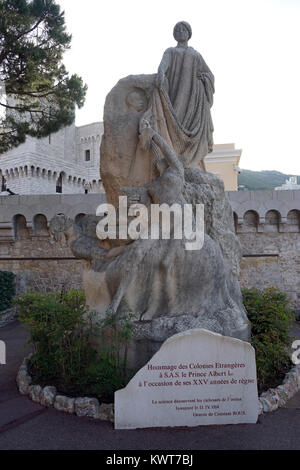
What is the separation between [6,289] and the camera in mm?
10562

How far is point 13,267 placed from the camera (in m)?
12.2

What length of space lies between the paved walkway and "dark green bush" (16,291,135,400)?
0.41 metres

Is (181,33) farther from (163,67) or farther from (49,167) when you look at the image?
(49,167)

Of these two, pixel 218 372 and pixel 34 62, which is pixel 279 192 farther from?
pixel 218 372

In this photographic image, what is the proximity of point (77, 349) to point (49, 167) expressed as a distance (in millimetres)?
29188

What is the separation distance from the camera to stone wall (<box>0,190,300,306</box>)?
1164cm

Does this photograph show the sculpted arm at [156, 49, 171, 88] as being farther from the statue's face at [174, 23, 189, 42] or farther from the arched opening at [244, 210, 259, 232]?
the arched opening at [244, 210, 259, 232]

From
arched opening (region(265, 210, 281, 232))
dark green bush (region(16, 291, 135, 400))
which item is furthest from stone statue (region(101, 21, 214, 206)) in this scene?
arched opening (region(265, 210, 281, 232))

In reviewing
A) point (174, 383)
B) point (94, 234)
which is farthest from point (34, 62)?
point (174, 383)

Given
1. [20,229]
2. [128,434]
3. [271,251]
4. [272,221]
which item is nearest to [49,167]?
[20,229]

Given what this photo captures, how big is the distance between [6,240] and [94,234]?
27.9 feet

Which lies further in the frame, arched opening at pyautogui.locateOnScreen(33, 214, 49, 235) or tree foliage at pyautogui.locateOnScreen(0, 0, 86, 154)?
arched opening at pyautogui.locateOnScreen(33, 214, 49, 235)

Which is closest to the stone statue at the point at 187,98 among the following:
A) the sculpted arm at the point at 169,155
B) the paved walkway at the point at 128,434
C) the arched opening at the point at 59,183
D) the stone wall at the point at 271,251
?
the sculpted arm at the point at 169,155

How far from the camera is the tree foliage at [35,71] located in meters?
10.5
